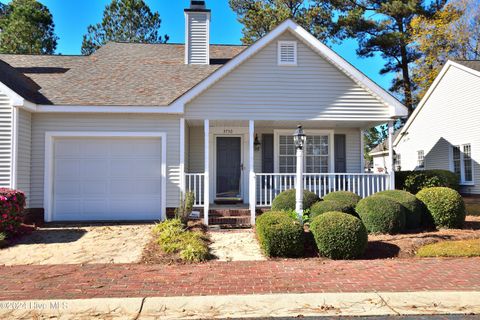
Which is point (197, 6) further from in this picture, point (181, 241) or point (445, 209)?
point (445, 209)

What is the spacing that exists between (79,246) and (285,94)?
265 inches

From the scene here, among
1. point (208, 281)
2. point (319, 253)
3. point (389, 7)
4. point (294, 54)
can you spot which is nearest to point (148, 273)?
point (208, 281)

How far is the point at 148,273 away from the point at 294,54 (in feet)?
24.9

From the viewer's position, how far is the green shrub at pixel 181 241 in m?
6.97

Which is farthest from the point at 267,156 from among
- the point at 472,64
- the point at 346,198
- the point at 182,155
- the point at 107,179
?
the point at 472,64

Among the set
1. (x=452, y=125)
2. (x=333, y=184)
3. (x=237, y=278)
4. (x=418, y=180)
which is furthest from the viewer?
(x=452, y=125)

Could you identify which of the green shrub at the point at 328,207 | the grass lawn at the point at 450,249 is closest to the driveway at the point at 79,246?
the green shrub at the point at 328,207

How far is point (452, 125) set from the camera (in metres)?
18.2

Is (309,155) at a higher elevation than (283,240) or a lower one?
higher

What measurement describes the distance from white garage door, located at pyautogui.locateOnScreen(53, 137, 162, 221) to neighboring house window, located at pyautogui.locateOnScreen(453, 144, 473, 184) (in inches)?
579

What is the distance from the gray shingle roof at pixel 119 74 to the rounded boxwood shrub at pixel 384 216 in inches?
241

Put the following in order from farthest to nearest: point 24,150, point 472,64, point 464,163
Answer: point 464,163, point 472,64, point 24,150

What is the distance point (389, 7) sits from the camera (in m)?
25.7

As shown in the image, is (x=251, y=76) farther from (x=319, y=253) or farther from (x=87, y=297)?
(x=87, y=297)
